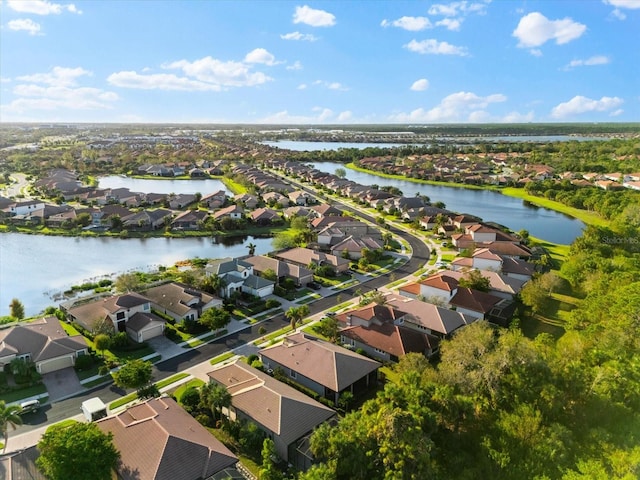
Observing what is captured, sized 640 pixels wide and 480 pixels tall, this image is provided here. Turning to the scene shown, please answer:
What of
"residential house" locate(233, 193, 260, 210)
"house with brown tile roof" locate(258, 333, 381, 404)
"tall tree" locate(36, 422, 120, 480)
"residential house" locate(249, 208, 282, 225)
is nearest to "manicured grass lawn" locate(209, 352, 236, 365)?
"house with brown tile roof" locate(258, 333, 381, 404)

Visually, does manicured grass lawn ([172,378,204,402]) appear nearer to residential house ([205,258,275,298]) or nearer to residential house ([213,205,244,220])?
residential house ([205,258,275,298])

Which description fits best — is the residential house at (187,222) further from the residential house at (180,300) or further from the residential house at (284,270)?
the residential house at (180,300)

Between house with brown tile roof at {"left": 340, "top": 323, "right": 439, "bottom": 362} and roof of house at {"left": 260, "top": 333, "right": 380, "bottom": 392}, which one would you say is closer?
roof of house at {"left": 260, "top": 333, "right": 380, "bottom": 392}

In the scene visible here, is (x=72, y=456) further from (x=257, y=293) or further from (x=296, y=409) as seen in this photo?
(x=257, y=293)

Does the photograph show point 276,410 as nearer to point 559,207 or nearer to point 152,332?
point 152,332

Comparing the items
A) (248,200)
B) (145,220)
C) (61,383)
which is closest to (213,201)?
(248,200)

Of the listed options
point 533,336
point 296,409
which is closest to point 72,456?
point 296,409
